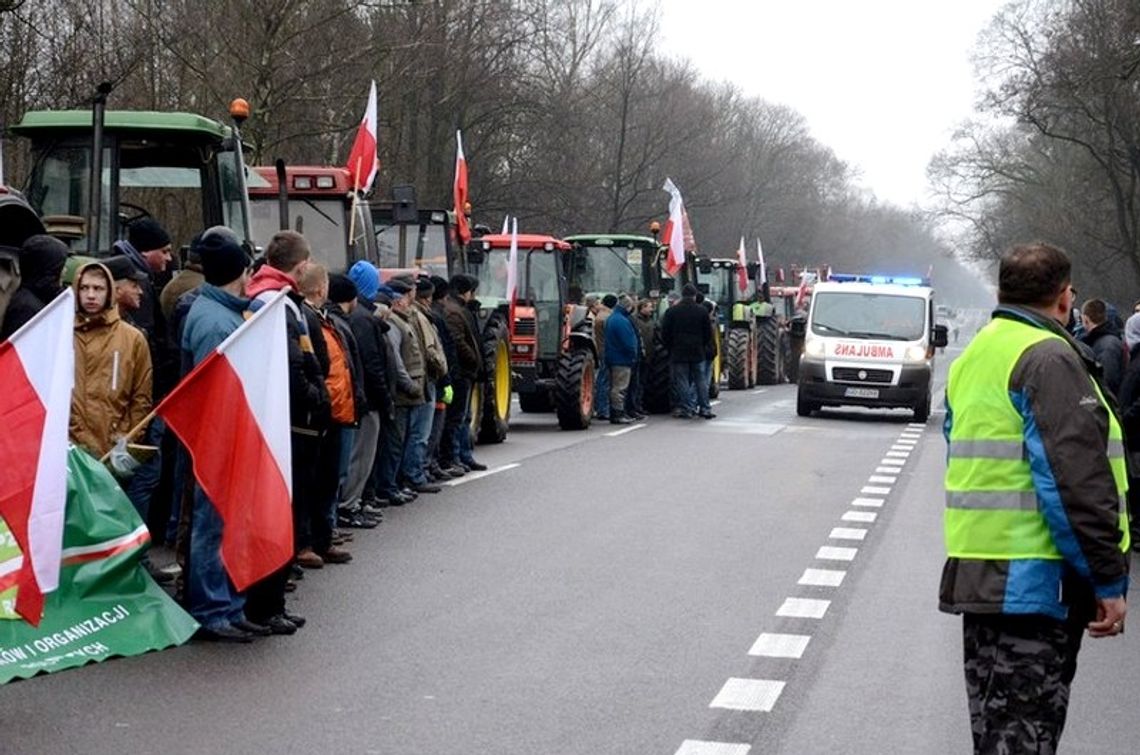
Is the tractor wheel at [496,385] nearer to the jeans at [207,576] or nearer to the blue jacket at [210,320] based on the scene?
the blue jacket at [210,320]

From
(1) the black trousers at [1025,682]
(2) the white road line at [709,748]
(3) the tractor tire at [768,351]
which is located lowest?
(3) the tractor tire at [768,351]

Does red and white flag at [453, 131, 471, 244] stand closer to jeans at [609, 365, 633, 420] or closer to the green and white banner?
jeans at [609, 365, 633, 420]

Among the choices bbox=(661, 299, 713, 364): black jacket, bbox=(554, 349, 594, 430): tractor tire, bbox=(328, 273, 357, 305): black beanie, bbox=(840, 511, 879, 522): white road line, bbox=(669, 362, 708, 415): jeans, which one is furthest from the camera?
bbox=(669, 362, 708, 415): jeans

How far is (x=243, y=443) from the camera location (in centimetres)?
888

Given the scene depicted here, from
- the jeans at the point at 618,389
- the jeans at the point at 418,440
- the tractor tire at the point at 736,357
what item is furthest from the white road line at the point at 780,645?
the tractor tire at the point at 736,357

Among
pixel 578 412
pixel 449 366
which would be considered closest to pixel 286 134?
pixel 578 412

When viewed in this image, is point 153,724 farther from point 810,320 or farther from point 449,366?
point 810,320

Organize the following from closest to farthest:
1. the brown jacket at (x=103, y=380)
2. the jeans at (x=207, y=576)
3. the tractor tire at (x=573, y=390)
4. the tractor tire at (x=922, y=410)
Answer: the jeans at (x=207, y=576), the brown jacket at (x=103, y=380), the tractor tire at (x=573, y=390), the tractor tire at (x=922, y=410)

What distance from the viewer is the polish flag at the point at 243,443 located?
28.9 ft

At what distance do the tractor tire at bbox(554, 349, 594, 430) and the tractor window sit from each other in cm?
505

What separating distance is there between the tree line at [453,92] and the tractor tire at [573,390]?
188 inches

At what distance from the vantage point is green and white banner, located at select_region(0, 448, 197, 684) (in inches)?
341

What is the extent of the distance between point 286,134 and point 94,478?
2704cm

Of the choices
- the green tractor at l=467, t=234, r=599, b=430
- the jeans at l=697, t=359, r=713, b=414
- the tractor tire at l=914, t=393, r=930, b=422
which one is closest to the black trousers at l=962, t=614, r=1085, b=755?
the green tractor at l=467, t=234, r=599, b=430
